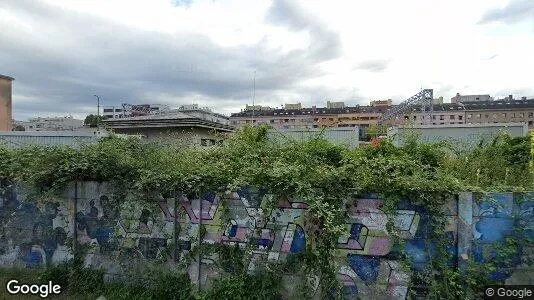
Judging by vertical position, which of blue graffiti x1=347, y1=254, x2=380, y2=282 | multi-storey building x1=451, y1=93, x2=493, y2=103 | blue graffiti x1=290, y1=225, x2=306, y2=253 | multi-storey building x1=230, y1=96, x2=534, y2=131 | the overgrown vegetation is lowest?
blue graffiti x1=347, y1=254, x2=380, y2=282

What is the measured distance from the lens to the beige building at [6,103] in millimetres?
32797

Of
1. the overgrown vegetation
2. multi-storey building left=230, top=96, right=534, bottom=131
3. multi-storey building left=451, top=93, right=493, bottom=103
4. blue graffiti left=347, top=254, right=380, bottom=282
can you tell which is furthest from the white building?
multi-storey building left=451, top=93, right=493, bottom=103

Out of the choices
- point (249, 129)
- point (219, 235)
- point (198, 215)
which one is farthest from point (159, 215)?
point (249, 129)

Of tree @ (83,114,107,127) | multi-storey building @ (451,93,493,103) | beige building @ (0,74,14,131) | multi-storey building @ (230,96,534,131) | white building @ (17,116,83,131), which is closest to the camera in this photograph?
beige building @ (0,74,14,131)

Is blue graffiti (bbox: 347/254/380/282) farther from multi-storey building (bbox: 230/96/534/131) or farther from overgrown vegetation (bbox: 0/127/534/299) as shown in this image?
multi-storey building (bbox: 230/96/534/131)

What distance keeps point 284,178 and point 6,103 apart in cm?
4082

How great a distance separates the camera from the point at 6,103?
3366 centimetres

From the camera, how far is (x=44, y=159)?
5.48 metres

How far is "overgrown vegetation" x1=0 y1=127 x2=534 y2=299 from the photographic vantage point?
14.6 feet

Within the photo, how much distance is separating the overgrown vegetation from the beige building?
35.1 m

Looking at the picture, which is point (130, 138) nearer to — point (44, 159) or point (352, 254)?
point (44, 159)

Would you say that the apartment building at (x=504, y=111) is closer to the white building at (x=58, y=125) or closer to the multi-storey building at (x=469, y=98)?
the multi-storey building at (x=469, y=98)

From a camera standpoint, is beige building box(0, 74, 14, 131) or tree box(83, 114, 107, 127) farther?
tree box(83, 114, 107, 127)

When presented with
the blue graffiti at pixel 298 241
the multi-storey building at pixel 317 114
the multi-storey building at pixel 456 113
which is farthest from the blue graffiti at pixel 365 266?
the multi-storey building at pixel 317 114
